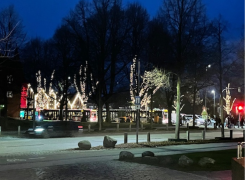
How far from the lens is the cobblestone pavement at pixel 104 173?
9635mm

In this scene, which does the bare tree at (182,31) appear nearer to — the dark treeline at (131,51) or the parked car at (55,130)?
the dark treeline at (131,51)

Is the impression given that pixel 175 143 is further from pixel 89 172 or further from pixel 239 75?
pixel 89 172

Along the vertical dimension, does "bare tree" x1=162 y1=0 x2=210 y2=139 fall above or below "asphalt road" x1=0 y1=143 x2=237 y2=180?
above

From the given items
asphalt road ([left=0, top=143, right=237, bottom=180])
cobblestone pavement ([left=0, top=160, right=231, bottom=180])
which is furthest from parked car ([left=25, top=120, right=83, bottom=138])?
cobblestone pavement ([left=0, top=160, right=231, bottom=180])

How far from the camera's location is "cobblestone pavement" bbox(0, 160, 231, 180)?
964 cm

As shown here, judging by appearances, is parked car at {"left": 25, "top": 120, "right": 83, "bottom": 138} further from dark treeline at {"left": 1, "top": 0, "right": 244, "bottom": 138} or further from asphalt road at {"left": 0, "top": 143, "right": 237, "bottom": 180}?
asphalt road at {"left": 0, "top": 143, "right": 237, "bottom": 180}

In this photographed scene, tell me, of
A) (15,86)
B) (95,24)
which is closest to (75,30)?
(95,24)

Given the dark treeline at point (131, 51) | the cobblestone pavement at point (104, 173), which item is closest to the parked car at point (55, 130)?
the dark treeline at point (131, 51)

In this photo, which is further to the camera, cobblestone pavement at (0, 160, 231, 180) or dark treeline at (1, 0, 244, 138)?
dark treeline at (1, 0, 244, 138)

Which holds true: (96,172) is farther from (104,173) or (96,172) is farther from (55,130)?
(55,130)

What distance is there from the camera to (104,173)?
34.2 ft

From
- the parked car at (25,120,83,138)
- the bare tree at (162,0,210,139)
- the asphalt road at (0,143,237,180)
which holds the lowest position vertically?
the asphalt road at (0,143,237,180)

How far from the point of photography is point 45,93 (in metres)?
58.5

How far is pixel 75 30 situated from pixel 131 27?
643 cm
